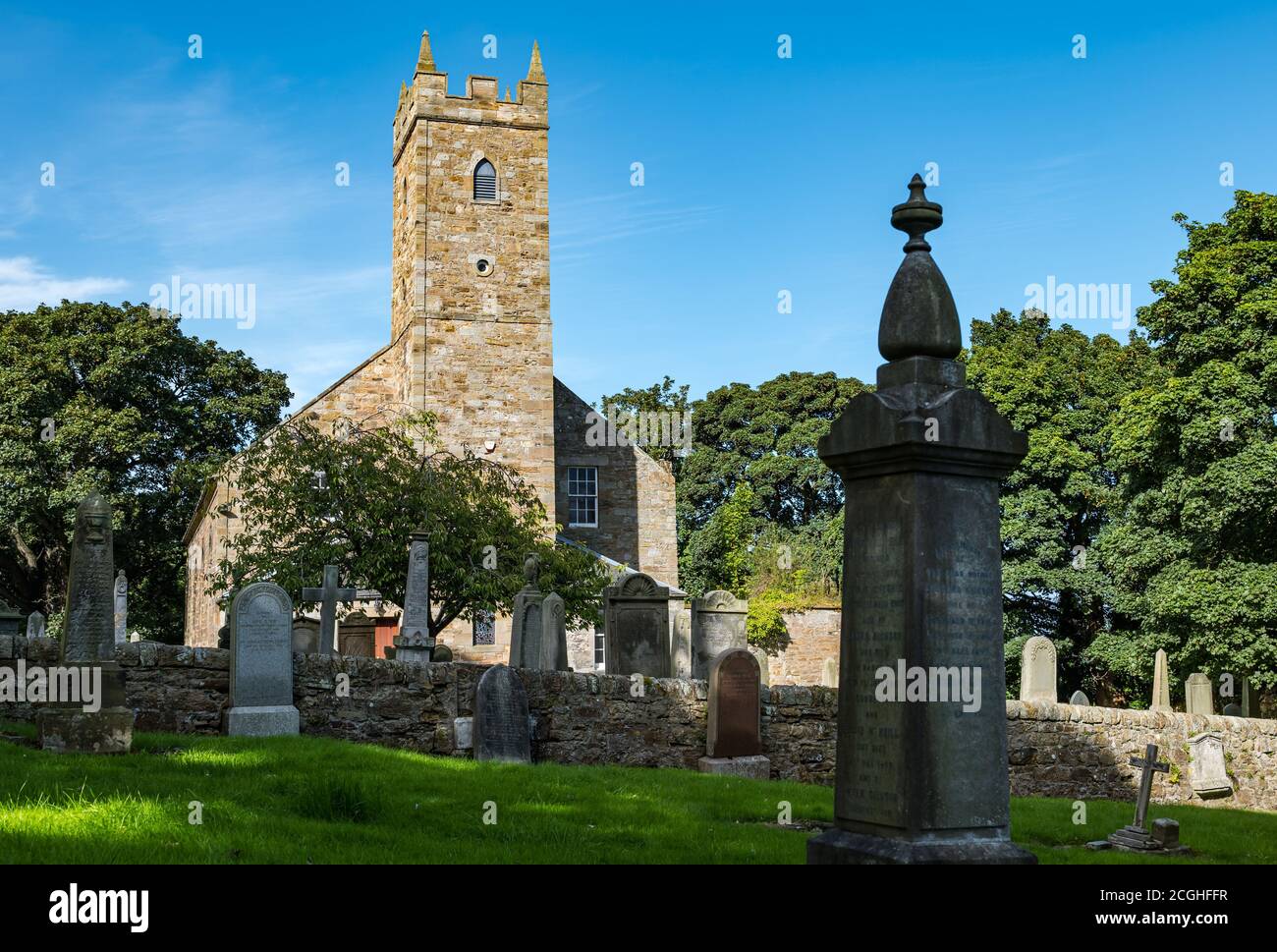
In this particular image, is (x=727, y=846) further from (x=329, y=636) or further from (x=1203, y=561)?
(x=1203, y=561)

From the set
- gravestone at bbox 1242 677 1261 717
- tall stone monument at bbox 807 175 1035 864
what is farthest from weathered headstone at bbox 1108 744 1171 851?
gravestone at bbox 1242 677 1261 717

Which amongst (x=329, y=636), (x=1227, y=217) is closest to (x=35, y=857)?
(x=329, y=636)

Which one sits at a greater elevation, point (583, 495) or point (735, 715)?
point (583, 495)

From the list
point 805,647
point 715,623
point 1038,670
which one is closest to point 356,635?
point 715,623

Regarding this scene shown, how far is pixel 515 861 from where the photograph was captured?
703 cm

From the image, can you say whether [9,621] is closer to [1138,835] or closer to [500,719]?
[500,719]

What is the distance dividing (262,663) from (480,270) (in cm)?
2070

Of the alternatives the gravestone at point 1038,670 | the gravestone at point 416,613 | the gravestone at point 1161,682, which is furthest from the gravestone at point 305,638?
the gravestone at point 1161,682

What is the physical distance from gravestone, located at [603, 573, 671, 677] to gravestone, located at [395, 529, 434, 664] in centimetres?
261

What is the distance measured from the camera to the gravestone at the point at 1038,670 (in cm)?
1864

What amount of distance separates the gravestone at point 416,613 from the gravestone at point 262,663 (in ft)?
10.9

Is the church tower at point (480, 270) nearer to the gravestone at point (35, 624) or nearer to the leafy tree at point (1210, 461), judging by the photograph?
the gravestone at point (35, 624)

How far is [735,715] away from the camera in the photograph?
1408cm
